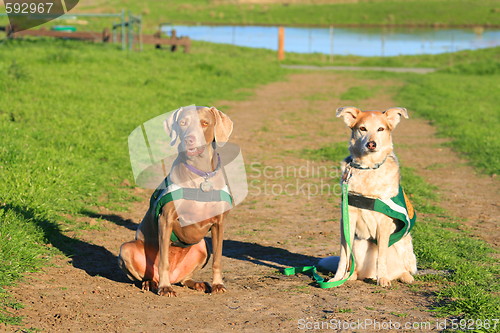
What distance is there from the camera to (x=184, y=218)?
5.41 metres

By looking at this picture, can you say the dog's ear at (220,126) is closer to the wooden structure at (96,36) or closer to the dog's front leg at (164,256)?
the dog's front leg at (164,256)

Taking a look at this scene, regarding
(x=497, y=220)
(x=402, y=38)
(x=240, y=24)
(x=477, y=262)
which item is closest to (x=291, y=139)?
(x=497, y=220)

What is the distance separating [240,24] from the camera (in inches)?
2643

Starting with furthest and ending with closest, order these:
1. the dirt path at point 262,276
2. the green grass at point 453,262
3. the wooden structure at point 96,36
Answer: the wooden structure at point 96,36 < the green grass at point 453,262 < the dirt path at point 262,276

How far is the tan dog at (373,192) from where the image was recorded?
5.61 metres

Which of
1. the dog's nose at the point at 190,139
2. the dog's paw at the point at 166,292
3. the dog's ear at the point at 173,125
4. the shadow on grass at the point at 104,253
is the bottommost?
the shadow on grass at the point at 104,253

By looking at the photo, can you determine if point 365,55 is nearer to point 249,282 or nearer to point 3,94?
point 3,94

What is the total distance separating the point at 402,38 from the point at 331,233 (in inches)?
2024

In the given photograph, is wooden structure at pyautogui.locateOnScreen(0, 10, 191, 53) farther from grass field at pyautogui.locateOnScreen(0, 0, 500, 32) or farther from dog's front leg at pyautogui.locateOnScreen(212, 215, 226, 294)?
grass field at pyautogui.locateOnScreen(0, 0, 500, 32)

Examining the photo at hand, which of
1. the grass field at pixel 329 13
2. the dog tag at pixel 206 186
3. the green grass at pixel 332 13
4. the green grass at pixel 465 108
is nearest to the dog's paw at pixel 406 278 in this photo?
the dog tag at pixel 206 186

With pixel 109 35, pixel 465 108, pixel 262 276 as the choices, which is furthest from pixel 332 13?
pixel 262 276

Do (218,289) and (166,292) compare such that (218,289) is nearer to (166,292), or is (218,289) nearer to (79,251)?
(166,292)

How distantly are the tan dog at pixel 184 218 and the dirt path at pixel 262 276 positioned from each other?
176 millimetres

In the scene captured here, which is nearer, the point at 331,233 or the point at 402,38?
the point at 331,233
